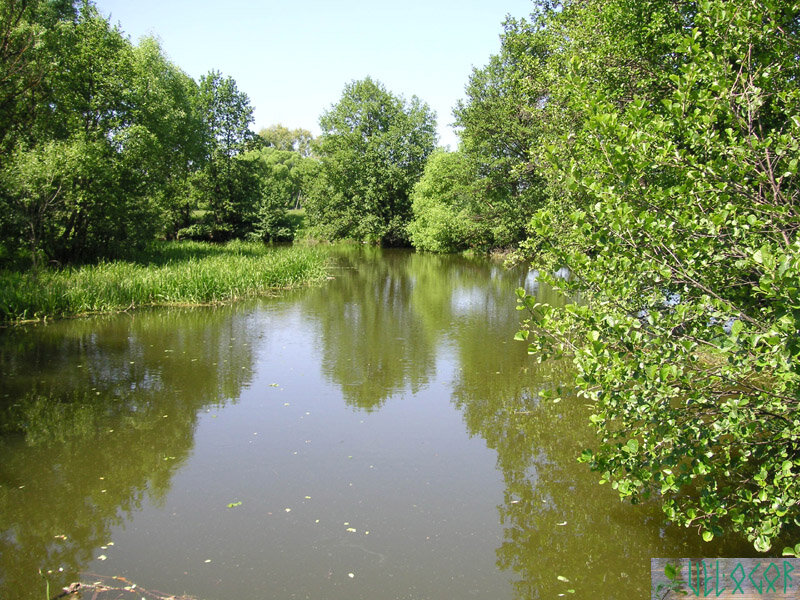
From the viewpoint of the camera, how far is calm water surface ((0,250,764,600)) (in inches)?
211

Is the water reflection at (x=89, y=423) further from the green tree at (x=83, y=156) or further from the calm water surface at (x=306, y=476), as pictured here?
the green tree at (x=83, y=156)

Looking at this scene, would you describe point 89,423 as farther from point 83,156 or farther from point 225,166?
point 225,166

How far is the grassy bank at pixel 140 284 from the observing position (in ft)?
52.3

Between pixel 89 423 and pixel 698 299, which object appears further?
pixel 89 423

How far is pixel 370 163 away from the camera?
4706 cm

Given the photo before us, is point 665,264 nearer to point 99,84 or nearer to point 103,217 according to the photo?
point 103,217

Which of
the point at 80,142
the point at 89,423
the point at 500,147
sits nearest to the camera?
the point at 89,423

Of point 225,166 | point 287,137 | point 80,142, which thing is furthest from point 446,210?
point 287,137

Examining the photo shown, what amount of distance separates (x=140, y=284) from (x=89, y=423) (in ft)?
33.8

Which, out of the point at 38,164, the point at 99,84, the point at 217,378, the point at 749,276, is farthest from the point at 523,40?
the point at 749,276

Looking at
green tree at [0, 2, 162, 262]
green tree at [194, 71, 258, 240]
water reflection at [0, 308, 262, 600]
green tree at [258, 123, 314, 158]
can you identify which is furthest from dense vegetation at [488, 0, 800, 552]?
green tree at [258, 123, 314, 158]

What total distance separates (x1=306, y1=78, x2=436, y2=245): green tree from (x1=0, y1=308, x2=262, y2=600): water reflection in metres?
32.3

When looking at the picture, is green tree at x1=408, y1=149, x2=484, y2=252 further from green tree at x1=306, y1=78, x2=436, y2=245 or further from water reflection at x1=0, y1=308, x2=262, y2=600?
water reflection at x1=0, y1=308, x2=262, y2=600

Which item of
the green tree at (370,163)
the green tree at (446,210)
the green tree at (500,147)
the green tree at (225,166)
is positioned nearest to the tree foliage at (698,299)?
the green tree at (500,147)
